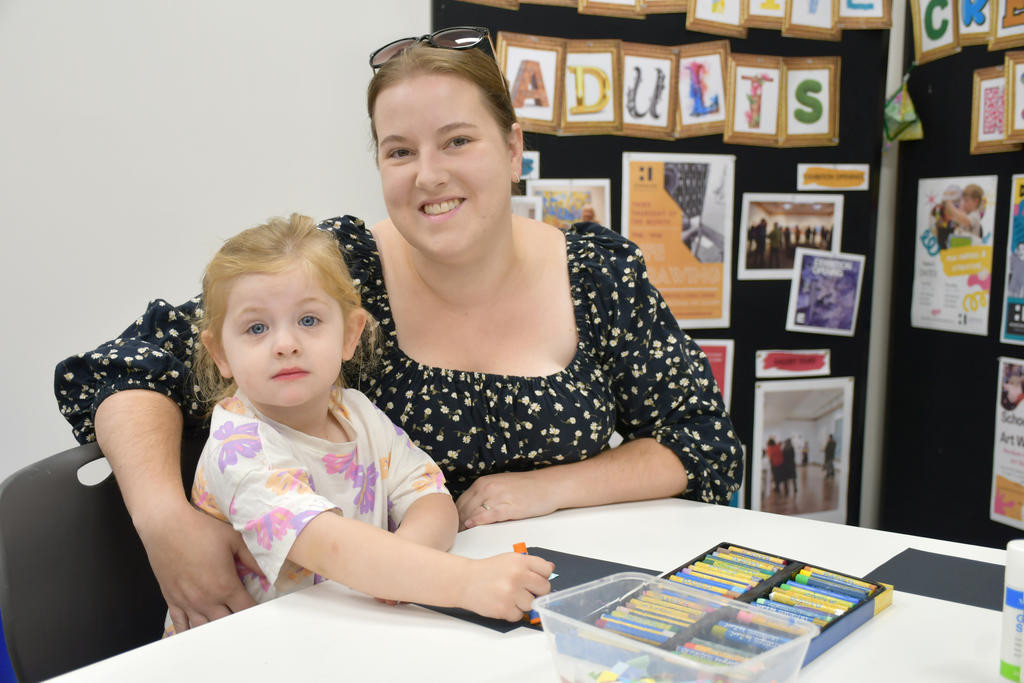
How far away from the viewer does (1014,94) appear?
2219 millimetres

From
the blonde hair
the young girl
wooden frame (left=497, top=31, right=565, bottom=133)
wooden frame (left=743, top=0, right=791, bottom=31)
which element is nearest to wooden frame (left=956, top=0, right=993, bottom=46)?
wooden frame (left=743, top=0, right=791, bottom=31)

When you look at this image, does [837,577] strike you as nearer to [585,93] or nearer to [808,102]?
[585,93]

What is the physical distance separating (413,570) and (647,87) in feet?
5.71

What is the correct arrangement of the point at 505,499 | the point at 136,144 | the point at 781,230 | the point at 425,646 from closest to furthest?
the point at 425,646, the point at 505,499, the point at 136,144, the point at 781,230

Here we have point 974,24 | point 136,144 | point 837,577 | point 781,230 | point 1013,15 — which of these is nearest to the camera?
point 837,577

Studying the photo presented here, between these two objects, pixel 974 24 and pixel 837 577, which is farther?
pixel 974 24

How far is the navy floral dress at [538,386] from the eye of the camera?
1.31 meters

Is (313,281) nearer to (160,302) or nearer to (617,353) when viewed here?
(160,302)

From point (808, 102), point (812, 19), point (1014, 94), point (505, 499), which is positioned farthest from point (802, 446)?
point (505, 499)

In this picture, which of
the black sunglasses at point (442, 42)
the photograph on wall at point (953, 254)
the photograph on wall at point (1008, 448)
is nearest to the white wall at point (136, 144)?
the black sunglasses at point (442, 42)

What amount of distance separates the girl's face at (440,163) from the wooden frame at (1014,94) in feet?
4.95

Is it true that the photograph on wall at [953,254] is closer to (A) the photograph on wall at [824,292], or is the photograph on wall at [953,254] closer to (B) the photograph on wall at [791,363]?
(A) the photograph on wall at [824,292]

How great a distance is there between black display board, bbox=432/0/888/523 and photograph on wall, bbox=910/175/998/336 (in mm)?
150

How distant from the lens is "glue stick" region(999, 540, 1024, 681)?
76 cm
